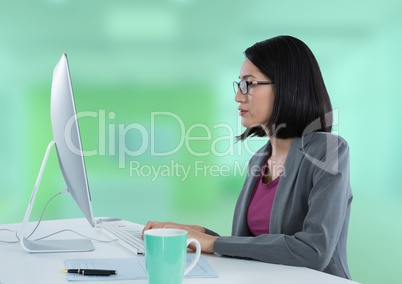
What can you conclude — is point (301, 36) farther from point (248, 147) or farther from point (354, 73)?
point (248, 147)

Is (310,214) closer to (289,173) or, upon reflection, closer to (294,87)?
(289,173)

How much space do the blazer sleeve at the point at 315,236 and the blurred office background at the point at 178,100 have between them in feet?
6.95

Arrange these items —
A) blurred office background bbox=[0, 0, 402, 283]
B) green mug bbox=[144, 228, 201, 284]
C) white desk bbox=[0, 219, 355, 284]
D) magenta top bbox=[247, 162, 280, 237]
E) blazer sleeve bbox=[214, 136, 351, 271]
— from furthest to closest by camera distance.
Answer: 1. blurred office background bbox=[0, 0, 402, 283]
2. magenta top bbox=[247, 162, 280, 237]
3. blazer sleeve bbox=[214, 136, 351, 271]
4. white desk bbox=[0, 219, 355, 284]
5. green mug bbox=[144, 228, 201, 284]

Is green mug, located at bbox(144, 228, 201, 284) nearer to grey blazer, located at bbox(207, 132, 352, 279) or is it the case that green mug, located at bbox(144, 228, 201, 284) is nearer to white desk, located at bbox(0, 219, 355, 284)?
white desk, located at bbox(0, 219, 355, 284)

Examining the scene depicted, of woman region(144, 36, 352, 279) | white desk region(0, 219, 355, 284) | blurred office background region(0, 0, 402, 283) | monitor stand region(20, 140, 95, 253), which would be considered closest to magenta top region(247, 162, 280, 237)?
woman region(144, 36, 352, 279)

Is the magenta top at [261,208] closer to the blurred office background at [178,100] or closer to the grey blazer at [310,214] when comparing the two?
the grey blazer at [310,214]

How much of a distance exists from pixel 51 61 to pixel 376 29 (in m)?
2.25

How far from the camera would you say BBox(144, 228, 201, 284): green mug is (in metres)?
0.96

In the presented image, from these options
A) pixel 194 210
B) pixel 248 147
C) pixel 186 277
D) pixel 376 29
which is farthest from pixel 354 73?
pixel 186 277

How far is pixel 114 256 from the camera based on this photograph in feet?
4.41

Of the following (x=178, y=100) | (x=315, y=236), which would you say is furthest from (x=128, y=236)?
(x=178, y=100)

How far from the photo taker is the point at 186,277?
1104 mm

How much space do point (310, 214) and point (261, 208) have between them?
315 millimetres

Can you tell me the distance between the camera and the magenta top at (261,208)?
1.66 meters
